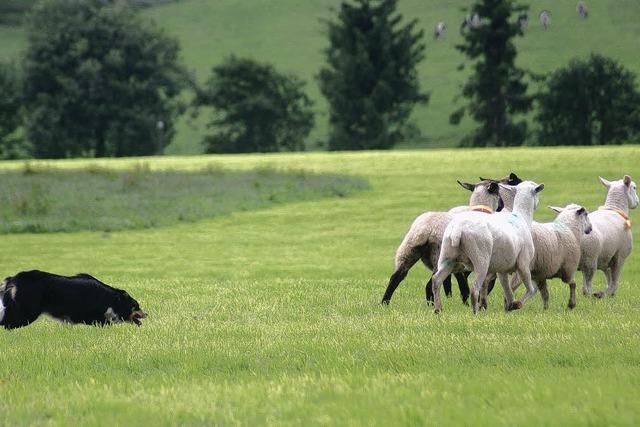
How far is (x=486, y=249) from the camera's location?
12.4m

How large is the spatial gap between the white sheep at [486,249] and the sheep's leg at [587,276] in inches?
90.9

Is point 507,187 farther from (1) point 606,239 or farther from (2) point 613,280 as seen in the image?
(2) point 613,280

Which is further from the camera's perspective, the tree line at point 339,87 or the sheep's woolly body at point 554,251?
the tree line at point 339,87

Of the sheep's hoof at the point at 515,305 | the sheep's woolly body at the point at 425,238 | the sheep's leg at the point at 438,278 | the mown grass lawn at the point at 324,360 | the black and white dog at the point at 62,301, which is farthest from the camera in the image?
the sheep's woolly body at the point at 425,238

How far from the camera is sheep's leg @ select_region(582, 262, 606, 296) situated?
15344 mm

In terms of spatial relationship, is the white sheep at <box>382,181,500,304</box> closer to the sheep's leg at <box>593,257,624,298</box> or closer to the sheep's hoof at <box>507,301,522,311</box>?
the sheep's hoof at <box>507,301,522,311</box>

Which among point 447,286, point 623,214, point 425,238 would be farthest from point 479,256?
point 623,214

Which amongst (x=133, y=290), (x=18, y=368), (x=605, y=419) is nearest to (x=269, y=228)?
(x=133, y=290)

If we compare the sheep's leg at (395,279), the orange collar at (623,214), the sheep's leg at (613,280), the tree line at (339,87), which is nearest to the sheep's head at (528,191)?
the sheep's leg at (395,279)

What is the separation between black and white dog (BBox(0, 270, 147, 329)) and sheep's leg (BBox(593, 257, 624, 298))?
672 centimetres

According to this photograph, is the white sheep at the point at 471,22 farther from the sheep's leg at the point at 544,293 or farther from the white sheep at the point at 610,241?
the sheep's leg at the point at 544,293

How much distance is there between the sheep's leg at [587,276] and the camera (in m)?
15.3

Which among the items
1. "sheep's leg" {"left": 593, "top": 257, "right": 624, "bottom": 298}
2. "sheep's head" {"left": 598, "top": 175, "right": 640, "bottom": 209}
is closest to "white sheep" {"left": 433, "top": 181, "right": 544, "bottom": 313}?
"sheep's leg" {"left": 593, "top": 257, "right": 624, "bottom": 298}

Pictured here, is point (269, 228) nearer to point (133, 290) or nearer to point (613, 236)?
point (133, 290)
